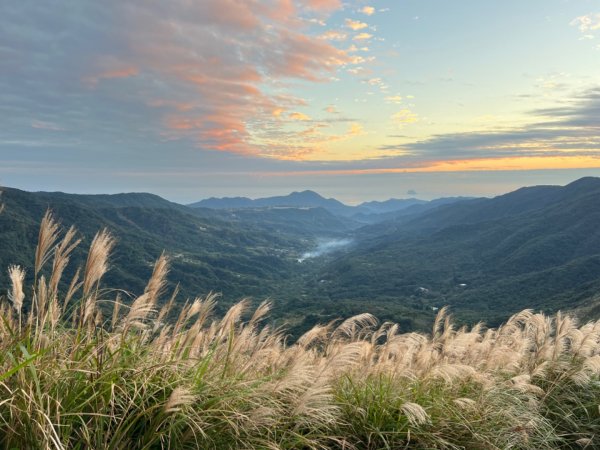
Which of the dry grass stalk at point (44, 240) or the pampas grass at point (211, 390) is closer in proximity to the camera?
the pampas grass at point (211, 390)

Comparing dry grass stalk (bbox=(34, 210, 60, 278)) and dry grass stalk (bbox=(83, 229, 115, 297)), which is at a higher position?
dry grass stalk (bbox=(34, 210, 60, 278))

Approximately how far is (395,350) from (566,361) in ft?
10.0

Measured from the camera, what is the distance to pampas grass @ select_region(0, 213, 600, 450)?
2.94 meters

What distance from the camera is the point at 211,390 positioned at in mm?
3533

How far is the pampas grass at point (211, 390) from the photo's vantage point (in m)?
2.94

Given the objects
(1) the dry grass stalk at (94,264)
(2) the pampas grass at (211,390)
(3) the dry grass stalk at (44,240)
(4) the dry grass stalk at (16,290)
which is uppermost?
(3) the dry grass stalk at (44,240)

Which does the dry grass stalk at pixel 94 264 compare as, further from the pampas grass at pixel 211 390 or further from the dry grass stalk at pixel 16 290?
the dry grass stalk at pixel 16 290

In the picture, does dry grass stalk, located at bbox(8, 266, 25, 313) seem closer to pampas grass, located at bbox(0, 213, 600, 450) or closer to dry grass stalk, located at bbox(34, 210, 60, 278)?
pampas grass, located at bbox(0, 213, 600, 450)

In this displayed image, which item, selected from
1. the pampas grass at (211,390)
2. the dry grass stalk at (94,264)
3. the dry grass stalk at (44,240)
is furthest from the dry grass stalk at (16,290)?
the dry grass stalk at (94,264)

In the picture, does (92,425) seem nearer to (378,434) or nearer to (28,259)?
(378,434)

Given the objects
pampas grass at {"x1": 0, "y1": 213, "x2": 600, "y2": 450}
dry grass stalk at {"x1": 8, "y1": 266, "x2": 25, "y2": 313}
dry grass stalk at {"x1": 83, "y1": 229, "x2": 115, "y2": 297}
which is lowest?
pampas grass at {"x1": 0, "y1": 213, "x2": 600, "y2": 450}

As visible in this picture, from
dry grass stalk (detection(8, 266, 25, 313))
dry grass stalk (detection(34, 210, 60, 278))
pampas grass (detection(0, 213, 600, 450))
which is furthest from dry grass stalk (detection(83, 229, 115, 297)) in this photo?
dry grass stalk (detection(8, 266, 25, 313))

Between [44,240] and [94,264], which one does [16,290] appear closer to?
[44,240]

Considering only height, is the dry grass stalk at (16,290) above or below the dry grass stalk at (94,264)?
below
